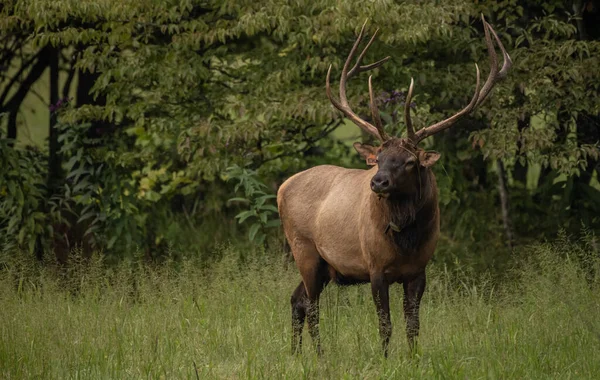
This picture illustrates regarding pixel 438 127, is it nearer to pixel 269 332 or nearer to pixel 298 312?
pixel 298 312

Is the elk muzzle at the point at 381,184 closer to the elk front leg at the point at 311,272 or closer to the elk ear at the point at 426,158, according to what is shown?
the elk ear at the point at 426,158

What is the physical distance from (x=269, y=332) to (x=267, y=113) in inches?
101

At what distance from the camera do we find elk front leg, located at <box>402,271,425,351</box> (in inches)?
244

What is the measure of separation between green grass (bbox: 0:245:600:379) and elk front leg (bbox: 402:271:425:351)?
3.3 inches

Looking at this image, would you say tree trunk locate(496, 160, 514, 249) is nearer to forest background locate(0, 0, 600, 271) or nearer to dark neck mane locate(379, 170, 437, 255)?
forest background locate(0, 0, 600, 271)

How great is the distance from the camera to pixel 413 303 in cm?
623

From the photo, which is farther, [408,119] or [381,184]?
[408,119]

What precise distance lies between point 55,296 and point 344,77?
289 cm

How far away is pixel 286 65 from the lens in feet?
29.5

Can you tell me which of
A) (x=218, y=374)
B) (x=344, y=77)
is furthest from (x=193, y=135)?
(x=218, y=374)

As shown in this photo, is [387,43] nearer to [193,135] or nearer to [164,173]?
[193,135]

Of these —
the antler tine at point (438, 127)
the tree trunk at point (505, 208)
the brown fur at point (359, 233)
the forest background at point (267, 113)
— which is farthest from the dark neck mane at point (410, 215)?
the tree trunk at point (505, 208)

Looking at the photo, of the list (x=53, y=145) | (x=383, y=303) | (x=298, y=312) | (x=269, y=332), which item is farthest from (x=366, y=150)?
(x=53, y=145)

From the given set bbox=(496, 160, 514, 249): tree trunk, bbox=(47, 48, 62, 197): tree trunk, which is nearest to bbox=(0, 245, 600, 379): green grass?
bbox=(496, 160, 514, 249): tree trunk
